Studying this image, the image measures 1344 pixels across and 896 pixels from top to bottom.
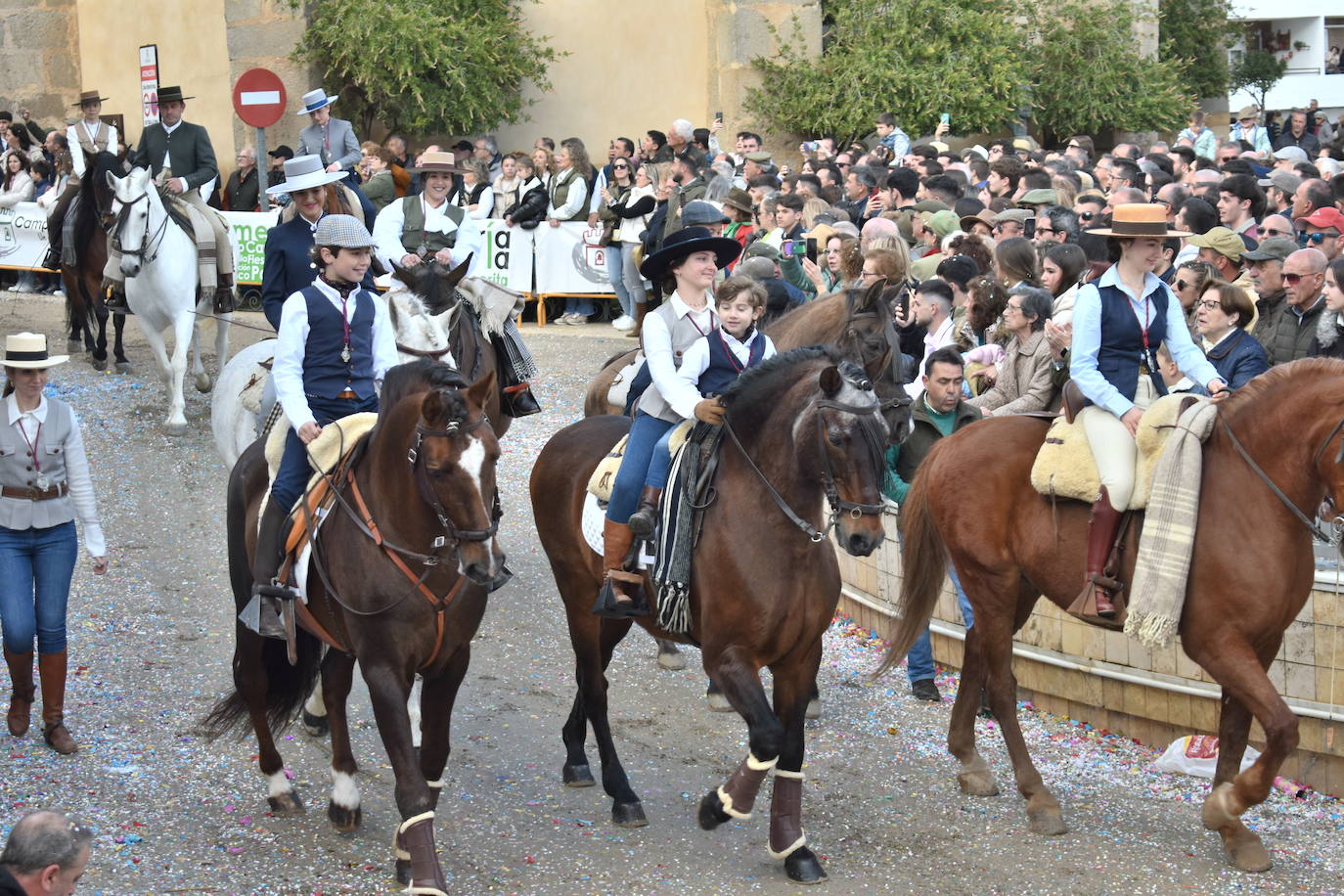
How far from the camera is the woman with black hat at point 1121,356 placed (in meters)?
7.38

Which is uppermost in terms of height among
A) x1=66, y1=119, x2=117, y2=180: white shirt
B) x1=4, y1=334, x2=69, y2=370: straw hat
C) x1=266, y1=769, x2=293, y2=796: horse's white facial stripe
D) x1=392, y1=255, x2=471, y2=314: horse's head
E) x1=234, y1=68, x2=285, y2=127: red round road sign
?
x1=234, y1=68, x2=285, y2=127: red round road sign

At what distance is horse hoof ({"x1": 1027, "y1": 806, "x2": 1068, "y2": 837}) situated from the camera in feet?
24.5

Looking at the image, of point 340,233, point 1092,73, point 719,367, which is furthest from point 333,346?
point 1092,73

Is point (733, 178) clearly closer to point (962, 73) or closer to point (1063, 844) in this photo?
point (962, 73)

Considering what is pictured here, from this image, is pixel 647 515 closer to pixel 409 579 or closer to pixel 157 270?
pixel 409 579

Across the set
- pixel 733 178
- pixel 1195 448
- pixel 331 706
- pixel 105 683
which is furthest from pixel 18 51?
pixel 1195 448

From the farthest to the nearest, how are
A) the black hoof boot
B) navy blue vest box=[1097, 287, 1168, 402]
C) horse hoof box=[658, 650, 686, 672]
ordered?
horse hoof box=[658, 650, 686, 672], navy blue vest box=[1097, 287, 1168, 402], the black hoof boot

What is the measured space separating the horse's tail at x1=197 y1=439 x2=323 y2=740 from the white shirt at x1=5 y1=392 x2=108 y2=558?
97 centimetres

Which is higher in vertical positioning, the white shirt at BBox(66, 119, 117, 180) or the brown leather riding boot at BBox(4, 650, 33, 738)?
the white shirt at BBox(66, 119, 117, 180)

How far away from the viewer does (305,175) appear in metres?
10.4

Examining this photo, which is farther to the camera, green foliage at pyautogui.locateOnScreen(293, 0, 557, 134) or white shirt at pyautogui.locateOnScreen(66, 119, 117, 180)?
green foliage at pyautogui.locateOnScreen(293, 0, 557, 134)

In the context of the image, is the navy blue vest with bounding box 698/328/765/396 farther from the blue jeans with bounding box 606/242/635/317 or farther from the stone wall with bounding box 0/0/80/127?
the stone wall with bounding box 0/0/80/127

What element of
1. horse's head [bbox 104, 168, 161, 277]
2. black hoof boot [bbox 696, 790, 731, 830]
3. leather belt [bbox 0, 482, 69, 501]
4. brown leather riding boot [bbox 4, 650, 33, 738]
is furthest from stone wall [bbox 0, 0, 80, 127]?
black hoof boot [bbox 696, 790, 731, 830]

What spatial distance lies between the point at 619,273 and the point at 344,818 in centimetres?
1229
